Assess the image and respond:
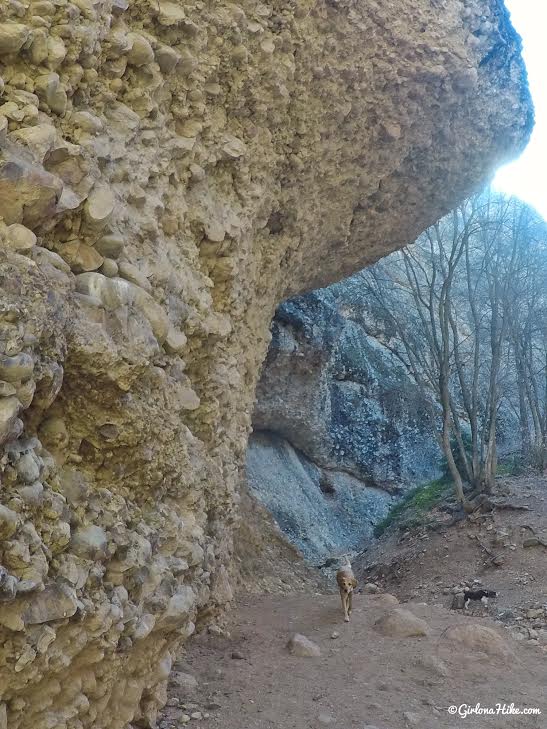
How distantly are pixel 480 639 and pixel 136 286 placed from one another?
4207 millimetres

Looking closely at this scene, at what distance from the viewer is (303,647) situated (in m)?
5.33

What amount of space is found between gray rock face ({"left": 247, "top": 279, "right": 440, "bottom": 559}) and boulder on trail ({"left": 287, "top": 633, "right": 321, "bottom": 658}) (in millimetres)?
7618

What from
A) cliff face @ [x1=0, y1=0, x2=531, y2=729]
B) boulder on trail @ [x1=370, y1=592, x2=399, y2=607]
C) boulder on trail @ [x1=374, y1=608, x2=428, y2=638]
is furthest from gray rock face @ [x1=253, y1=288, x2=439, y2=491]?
boulder on trail @ [x1=374, y1=608, x2=428, y2=638]

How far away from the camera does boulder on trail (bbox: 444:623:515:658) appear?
211 inches

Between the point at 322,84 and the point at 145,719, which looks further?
the point at 322,84

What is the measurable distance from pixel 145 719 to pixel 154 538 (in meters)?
1.10

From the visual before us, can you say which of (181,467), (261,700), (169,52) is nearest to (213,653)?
(261,700)

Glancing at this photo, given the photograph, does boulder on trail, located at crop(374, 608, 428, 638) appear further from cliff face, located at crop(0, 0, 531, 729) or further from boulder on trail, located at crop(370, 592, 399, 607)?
cliff face, located at crop(0, 0, 531, 729)

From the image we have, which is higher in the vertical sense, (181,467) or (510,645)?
(181,467)

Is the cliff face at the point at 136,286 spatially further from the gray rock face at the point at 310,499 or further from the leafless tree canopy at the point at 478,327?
the gray rock face at the point at 310,499

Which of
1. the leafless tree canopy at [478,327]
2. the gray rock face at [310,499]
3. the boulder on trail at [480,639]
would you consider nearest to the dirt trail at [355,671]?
the boulder on trail at [480,639]

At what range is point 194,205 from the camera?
4879 mm

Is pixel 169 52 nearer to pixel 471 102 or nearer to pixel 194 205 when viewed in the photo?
pixel 194 205

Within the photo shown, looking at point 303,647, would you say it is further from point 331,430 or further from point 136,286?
point 331,430
